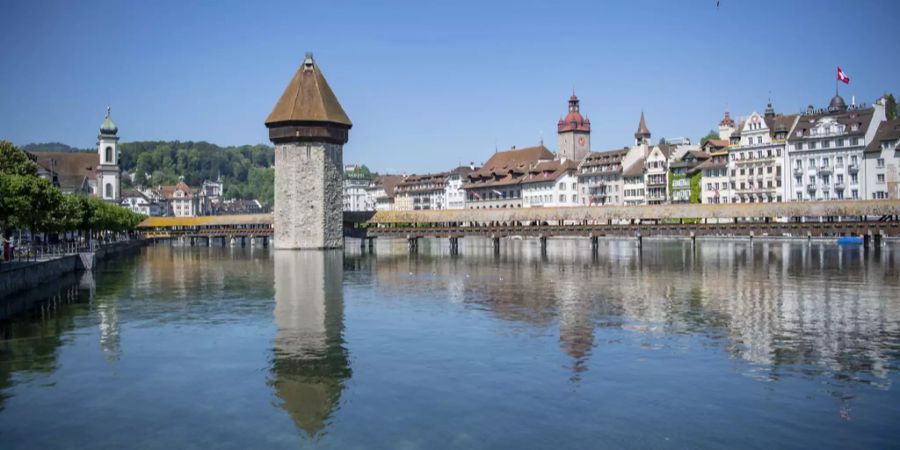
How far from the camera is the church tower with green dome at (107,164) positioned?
286ft

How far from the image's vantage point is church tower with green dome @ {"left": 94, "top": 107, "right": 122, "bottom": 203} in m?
87.2

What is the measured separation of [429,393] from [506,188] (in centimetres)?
8044

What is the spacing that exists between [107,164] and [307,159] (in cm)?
4131

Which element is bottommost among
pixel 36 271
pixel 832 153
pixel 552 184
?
pixel 36 271

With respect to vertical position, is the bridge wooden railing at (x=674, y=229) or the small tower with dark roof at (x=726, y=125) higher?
the small tower with dark roof at (x=726, y=125)

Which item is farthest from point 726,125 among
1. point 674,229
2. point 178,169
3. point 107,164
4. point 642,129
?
point 178,169

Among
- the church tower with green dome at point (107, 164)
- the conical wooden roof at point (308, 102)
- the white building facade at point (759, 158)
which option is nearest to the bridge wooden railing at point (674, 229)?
the conical wooden roof at point (308, 102)

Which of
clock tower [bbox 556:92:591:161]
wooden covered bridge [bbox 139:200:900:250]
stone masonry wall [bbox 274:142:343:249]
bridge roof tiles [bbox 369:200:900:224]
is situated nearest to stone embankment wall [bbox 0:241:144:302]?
stone masonry wall [bbox 274:142:343:249]

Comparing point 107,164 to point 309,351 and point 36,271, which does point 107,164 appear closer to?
point 36,271

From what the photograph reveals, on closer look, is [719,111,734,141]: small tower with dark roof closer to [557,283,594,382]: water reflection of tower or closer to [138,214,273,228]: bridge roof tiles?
[138,214,273,228]: bridge roof tiles

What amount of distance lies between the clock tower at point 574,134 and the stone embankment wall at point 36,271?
219 ft

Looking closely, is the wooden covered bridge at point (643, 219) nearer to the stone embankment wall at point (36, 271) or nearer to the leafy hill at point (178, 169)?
the stone embankment wall at point (36, 271)

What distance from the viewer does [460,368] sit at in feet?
46.4

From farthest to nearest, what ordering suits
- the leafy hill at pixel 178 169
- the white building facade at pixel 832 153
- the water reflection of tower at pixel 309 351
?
the leafy hill at pixel 178 169 → the white building facade at pixel 832 153 → the water reflection of tower at pixel 309 351
